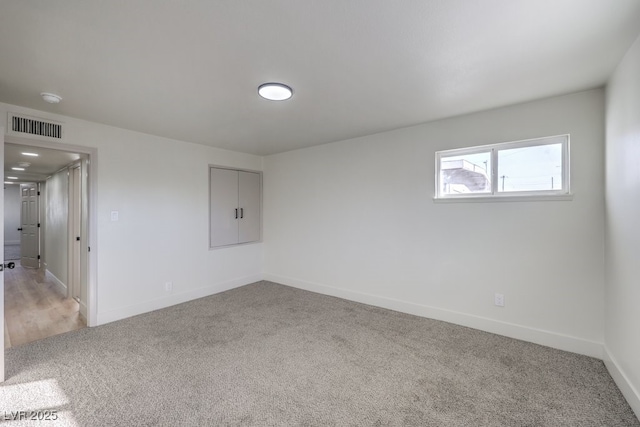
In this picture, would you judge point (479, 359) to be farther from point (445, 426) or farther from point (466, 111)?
point (466, 111)

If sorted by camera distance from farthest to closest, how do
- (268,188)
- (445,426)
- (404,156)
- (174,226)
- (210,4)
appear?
(268,188)
(174,226)
(404,156)
(445,426)
(210,4)

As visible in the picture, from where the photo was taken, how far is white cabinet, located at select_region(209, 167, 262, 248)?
4.64 meters

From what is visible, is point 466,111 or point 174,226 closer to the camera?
point 466,111

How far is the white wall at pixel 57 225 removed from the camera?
4.74 meters

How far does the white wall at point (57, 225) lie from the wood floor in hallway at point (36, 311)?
30 cm

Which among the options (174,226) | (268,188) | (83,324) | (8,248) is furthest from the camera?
(8,248)

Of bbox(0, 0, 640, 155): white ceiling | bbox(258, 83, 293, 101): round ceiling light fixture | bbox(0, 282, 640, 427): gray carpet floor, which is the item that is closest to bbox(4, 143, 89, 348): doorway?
bbox(0, 282, 640, 427): gray carpet floor

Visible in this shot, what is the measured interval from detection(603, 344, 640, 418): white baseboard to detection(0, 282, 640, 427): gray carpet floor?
Result: 5 cm

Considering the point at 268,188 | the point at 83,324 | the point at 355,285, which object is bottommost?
the point at 83,324

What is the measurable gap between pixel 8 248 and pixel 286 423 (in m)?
12.0

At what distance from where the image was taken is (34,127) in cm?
292

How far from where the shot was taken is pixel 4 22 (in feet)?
5.17

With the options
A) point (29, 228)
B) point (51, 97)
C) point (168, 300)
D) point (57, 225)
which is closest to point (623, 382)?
point (168, 300)

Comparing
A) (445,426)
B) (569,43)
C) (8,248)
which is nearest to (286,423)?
(445,426)
